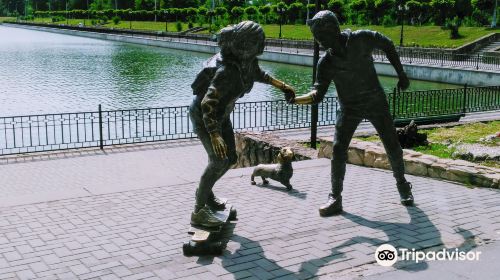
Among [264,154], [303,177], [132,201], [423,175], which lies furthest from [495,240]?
[264,154]

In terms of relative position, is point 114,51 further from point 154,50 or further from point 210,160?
point 210,160

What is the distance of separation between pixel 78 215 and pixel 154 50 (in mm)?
47792

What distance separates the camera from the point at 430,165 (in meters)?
8.05

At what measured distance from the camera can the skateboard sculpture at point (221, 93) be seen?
16.9ft

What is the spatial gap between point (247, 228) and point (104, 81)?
24.9 meters

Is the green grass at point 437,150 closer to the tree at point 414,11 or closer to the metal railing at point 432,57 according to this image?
the metal railing at point 432,57

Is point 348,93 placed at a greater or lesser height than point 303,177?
greater

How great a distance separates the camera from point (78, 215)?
6.50m

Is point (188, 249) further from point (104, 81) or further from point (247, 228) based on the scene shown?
point (104, 81)

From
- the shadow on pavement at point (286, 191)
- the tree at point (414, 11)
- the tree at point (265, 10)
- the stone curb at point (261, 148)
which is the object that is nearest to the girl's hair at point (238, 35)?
the shadow on pavement at point (286, 191)

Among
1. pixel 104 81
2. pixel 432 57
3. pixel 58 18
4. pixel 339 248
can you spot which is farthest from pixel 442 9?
pixel 58 18

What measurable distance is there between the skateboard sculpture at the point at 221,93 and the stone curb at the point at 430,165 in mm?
3538

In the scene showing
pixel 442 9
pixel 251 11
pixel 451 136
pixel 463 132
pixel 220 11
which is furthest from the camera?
pixel 220 11

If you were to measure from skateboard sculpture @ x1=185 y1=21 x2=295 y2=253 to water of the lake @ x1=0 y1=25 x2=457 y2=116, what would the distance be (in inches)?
603
